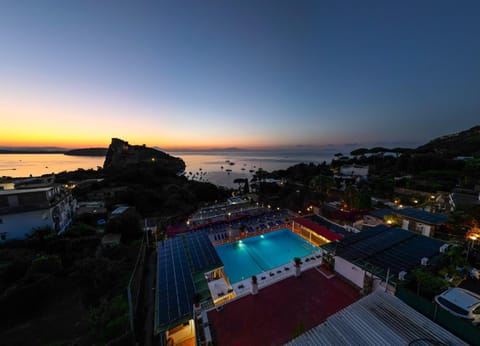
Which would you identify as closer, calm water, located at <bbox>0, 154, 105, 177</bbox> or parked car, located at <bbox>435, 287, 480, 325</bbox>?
parked car, located at <bbox>435, 287, 480, 325</bbox>

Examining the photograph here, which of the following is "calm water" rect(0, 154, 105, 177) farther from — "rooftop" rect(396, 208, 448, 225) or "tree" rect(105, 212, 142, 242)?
"rooftop" rect(396, 208, 448, 225)

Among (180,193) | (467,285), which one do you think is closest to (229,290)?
(467,285)

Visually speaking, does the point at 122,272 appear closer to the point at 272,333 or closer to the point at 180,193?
the point at 272,333

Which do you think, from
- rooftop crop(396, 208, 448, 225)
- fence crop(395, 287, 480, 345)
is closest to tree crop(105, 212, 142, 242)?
fence crop(395, 287, 480, 345)

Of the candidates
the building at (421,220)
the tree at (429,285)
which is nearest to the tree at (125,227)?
the tree at (429,285)

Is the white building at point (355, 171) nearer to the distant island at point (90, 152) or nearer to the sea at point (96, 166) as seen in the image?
the sea at point (96, 166)

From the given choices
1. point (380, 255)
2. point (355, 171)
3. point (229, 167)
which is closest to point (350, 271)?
point (380, 255)
